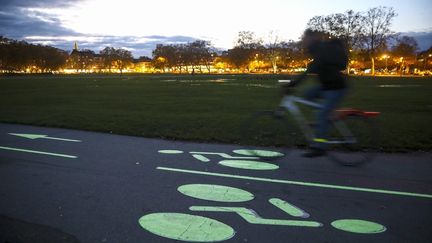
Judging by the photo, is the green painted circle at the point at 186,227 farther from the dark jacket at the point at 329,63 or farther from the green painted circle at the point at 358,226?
the dark jacket at the point at 329,63

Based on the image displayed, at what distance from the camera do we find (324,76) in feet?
20.1

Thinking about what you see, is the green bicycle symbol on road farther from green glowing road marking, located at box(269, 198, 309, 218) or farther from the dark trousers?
the dark trousers

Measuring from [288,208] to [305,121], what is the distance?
98.5 inches

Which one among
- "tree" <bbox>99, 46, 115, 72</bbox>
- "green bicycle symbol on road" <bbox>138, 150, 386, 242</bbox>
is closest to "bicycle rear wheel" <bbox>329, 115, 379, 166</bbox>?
"green bicycle symbol on road" <bbox>138, 150, 386, 242</bbox>

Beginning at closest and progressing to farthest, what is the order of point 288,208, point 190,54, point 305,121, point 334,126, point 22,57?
point 288,208 < point 334,126 < point 305,121 < point 22,57 < point 190,54

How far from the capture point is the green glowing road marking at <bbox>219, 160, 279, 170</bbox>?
22.0 ft

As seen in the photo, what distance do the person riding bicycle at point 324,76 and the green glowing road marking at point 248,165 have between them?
0.71 m

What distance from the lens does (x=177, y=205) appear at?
4.80 meters

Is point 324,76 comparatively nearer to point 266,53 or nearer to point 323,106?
point 323,106

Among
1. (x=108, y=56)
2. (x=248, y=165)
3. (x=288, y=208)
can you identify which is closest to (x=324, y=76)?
(x=248, y=165)

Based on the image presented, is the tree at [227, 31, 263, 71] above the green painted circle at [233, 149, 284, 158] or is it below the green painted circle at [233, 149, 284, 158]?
above

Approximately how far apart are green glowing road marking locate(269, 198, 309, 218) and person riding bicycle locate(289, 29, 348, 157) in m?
1.84

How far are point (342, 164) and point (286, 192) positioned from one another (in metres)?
1.88

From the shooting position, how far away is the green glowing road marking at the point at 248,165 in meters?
6.70
